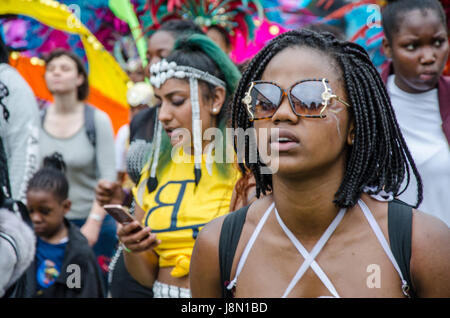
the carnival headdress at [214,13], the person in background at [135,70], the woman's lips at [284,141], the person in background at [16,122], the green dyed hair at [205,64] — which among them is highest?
the person in background at [135,70]

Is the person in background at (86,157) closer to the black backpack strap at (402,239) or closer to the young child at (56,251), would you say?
the young child at (56,251)

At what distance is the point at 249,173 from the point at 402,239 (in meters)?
1.03

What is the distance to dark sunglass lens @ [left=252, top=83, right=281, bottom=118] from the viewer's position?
205 centimetres

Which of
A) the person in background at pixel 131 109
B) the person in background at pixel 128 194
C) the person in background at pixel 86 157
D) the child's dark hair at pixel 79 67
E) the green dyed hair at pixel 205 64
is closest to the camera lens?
the green dyed hair at pixel 205 64

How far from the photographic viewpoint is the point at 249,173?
2857 millimetres

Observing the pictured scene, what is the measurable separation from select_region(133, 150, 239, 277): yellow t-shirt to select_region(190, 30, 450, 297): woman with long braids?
87 centimetres

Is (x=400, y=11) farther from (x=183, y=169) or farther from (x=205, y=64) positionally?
(x=183, y=169)

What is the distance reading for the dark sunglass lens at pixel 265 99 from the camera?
2047mm

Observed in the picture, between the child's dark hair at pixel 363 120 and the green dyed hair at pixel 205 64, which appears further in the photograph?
the green dyed hair at pixel 205 64

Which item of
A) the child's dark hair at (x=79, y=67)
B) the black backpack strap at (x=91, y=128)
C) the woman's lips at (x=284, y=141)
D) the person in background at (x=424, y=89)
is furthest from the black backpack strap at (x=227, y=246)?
the child's dark hair at (x=79, y=67)

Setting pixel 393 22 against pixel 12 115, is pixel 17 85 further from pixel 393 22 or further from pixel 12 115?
pixel 393 22

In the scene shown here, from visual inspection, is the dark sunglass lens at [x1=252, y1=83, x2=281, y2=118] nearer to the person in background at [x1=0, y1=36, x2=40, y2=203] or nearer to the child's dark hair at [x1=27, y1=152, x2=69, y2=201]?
the person in background at [x1=0, y1=36, x2=40, y2=203]

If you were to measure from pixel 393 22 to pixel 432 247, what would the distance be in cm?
195

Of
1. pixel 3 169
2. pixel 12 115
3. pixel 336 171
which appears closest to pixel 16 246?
pixel 3 169
